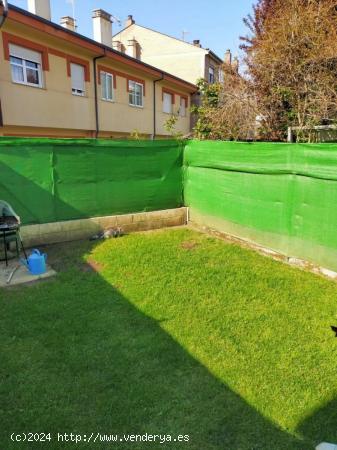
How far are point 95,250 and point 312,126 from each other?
550 cm

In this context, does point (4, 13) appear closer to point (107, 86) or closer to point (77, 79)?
point (77, 79)

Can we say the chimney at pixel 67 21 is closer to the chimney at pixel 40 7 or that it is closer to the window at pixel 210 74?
the chimney at pixel 40 7

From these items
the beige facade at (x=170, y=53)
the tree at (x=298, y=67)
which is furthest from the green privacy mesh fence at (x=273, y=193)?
the beige facade at (x=170, y=53)

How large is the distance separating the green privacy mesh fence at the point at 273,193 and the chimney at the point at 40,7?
440 inches

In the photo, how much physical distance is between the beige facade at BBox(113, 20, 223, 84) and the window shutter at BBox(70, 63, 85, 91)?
12009 mm

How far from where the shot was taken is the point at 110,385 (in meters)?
2.69

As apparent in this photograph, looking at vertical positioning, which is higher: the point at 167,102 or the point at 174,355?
the point at 167,102

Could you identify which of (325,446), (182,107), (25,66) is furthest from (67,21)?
(325,446)

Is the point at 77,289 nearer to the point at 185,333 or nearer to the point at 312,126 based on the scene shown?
the point at 185,333

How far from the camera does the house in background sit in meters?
23.4

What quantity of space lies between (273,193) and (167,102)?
16.0 meters

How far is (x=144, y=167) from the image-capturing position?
7.11 metres

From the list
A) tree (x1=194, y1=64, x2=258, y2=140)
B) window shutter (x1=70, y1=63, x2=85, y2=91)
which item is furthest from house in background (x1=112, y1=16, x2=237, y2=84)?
tree (x1=194, y1=64, x2=258, y2=140)

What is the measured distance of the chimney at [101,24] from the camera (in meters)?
17.8
